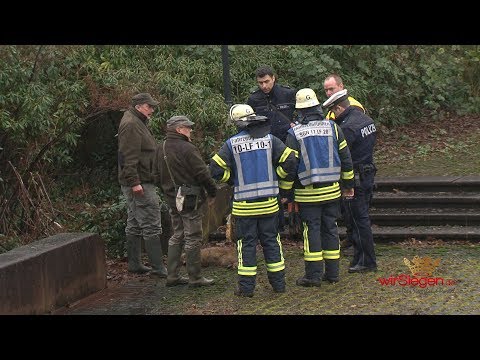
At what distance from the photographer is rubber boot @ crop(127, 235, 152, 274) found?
37.9ft

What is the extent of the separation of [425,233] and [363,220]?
1.72m

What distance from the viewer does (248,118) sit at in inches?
392

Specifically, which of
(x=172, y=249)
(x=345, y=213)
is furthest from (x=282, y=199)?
(x=172, y=249)

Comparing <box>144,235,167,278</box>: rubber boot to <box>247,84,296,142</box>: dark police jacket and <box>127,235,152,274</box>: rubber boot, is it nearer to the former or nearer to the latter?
<box>127,235,152,274</box>: rubber boot

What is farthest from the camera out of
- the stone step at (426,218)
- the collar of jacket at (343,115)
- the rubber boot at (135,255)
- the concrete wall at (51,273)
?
the stone step at (426,218)

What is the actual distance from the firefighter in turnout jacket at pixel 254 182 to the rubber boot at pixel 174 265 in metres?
1.03

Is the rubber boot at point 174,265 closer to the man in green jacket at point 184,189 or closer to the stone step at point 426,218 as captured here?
the man in green jacket at point 184,189

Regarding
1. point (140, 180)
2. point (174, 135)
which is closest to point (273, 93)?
point (174, 135)

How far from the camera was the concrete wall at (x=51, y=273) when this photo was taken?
8883 mm

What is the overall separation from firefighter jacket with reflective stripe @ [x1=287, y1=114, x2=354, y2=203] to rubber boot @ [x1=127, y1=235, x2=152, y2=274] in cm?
228

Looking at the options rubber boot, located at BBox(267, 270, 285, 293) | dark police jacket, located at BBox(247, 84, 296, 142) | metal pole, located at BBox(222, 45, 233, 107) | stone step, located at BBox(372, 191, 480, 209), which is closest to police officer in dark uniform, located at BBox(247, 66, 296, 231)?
dark police jacket, located at BBox(247, 84, 296, 142)

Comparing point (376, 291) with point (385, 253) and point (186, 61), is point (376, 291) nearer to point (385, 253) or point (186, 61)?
point (385, 253)

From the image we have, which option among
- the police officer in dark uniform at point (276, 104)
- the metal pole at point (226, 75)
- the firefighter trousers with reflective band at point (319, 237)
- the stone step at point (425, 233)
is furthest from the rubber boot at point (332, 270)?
the metal pole at point (226, 75)

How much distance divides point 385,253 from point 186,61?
17.5 ft
